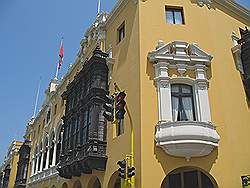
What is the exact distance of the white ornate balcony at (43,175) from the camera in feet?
98.4

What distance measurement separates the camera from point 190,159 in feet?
53.0

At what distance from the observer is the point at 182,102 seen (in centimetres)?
1759

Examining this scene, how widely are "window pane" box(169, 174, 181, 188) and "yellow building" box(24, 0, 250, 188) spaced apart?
0.20 feet

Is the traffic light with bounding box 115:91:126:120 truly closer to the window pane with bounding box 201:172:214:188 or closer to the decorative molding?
the window pane with bounding box 201:172:214:188

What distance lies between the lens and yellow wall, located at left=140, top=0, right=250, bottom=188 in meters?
16.0

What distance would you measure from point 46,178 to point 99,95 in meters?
15.1

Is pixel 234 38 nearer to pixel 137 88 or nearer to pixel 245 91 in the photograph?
pixel 245 91

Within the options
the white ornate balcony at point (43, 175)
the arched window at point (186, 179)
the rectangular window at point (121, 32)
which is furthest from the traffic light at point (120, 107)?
the white ornate balcony at point (43, 175)

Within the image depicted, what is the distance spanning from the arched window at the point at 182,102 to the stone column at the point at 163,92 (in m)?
0.45

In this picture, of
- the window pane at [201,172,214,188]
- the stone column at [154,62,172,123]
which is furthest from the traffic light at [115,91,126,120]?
the window pane at [201,172,214,188]

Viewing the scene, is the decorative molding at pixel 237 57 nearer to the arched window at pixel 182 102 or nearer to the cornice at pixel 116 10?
the arched window at pixel 182 102

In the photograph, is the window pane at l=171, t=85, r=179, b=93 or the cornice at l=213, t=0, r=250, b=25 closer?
the window pane at l=171, t=85, r=179, b=93

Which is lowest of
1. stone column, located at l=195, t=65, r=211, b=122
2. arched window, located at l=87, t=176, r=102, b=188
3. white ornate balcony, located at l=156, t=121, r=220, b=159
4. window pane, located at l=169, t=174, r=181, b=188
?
window pane, located at l=169, t=174, r=181, b=188

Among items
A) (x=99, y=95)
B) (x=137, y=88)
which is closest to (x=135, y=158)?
(x=137, y=88)
